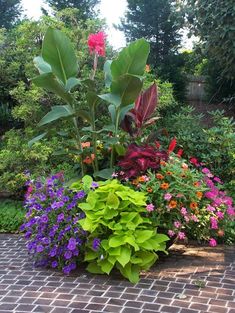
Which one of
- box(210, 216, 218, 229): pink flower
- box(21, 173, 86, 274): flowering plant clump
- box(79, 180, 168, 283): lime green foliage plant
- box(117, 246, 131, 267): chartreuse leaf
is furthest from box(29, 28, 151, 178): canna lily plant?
box(210, 216, 218, 229): pink flower

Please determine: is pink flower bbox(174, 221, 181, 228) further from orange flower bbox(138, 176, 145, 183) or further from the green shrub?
the green shrub

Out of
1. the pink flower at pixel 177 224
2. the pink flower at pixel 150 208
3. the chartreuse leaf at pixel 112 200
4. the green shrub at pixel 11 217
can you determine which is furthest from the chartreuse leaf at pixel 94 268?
the green shrub at pixel 11 217

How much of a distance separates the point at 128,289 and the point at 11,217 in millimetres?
2949

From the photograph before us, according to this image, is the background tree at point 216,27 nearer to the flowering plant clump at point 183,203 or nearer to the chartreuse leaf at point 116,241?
the flowering plant clump at point 183,203

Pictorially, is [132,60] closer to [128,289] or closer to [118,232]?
[118,232]

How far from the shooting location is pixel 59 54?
514 centimetres

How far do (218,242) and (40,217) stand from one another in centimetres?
219

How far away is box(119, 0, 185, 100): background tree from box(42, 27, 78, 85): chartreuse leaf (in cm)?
619

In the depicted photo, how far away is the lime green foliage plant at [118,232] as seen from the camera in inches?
169

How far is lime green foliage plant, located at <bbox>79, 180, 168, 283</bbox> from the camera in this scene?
4297 millimetres

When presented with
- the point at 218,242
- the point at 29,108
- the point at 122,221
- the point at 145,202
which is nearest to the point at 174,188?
the point at 145,202

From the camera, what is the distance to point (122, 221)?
4.39 m

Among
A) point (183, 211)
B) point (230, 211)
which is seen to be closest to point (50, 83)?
point (183, 211)

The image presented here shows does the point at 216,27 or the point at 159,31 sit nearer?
the point at 216,27
